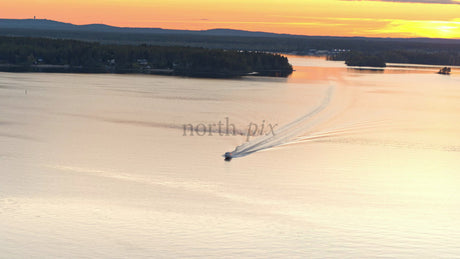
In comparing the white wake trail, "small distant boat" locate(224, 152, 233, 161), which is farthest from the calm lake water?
"small distant boat" locate(224, 152, 233, 161)

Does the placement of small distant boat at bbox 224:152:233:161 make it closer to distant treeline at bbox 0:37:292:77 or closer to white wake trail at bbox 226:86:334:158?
white wake trail at bbox 226:86:334:158

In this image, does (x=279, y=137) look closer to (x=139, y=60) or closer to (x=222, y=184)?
(x=222, y=184)

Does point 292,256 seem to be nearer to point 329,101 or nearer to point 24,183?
point 24,183

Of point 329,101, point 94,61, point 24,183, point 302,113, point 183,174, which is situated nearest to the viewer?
point 24,183

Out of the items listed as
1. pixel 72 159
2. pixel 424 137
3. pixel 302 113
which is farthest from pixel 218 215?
pixel 302 113

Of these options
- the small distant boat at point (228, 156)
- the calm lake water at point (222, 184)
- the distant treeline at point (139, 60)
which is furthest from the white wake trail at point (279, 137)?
the distant treeline at point (139, 60)

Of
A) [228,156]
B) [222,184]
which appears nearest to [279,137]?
[228,156]
